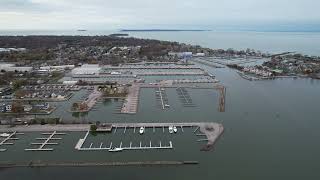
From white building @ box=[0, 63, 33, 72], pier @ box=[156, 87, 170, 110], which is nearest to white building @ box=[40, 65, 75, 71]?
white building @ box=[0, 63, 33, 72]

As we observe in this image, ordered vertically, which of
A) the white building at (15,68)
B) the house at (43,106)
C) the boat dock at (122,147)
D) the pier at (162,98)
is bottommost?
the boat dock at (122,147)

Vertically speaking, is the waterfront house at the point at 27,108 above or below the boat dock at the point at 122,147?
above

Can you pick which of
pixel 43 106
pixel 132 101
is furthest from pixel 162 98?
pixel 43 106

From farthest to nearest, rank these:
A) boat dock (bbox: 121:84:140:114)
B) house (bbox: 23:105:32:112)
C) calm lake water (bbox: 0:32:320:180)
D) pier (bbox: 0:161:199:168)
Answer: boat dock (bbox: 121:84:140:114) < house (bbox: 23:105:32:112) < pier (bbox: 0:161:199:168) < calm lake water (bbox: 0:32:320:180)

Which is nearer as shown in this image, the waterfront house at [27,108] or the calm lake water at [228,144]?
the calm lake water at [228,144]

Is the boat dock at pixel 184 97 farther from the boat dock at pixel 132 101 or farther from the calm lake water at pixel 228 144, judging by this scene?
the boat dock at pixel 132 101

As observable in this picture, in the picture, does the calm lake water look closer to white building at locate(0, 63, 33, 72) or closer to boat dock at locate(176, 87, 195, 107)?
boat dock at locate(176, 87, 195, 107)

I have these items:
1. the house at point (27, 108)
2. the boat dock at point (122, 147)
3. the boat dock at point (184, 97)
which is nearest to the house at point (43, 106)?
the house at point (27, 108)

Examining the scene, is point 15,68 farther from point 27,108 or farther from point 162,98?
point 162,98

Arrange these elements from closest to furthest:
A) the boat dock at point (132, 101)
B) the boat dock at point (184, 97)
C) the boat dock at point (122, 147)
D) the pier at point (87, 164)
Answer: the pier at point (87, 164) → the boat dock at point (122, 147) → the boat dock at point (132, 101) → the boat dock at point (184, 97)
